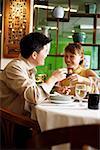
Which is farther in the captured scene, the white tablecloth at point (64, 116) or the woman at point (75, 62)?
the woman at point (75, 62)

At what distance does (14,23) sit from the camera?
4.62 meters

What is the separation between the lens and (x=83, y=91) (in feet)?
6.94

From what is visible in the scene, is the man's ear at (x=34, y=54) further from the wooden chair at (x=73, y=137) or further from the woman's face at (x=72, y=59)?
the wooden chair at (x=73, y=137)

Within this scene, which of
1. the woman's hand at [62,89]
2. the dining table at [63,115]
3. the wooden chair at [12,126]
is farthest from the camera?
the woman's hand at [62,89]

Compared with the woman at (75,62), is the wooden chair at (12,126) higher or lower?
lower

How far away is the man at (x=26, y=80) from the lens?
209 cm

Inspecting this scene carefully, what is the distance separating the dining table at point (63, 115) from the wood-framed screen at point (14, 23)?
2.64m

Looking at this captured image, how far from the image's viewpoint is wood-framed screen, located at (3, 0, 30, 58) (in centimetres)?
460

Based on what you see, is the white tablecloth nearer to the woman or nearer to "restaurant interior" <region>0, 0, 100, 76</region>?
the woman

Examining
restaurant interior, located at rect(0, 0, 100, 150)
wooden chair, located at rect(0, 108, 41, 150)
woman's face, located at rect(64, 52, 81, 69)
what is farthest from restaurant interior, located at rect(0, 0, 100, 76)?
wooden chair, located at rect(0, 108, 41, 150)

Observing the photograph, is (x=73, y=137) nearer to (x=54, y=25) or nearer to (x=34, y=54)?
(x=34, y=54)

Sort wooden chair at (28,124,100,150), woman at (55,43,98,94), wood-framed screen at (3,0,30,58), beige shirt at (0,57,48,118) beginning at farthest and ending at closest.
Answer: wood-framed screen at (3,0,30,58) < woman at (55,43,98,94) < beige shirt at (0,57,48,118) < wooden chair at (28,124,100,150)

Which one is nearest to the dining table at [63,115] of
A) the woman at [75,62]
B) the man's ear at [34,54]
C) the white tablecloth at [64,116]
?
the white tablecloth at [64,116]

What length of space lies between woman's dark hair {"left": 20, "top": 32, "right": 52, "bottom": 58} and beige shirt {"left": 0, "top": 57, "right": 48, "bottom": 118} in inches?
2.6
